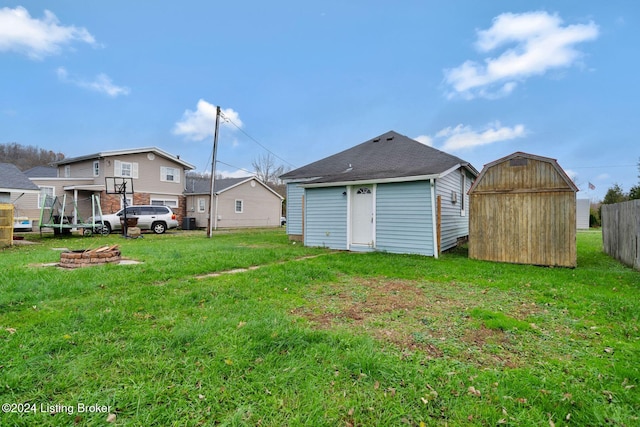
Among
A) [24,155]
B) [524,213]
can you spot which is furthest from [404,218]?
[24,155]

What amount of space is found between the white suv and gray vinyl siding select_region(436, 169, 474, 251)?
1456cm

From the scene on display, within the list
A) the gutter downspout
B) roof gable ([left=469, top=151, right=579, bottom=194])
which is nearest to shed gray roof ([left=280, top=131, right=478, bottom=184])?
the gutter downspout

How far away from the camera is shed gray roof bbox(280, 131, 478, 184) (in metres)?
9.45

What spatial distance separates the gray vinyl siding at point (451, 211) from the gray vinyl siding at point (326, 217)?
124 inches

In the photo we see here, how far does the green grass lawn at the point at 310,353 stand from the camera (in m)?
1.97

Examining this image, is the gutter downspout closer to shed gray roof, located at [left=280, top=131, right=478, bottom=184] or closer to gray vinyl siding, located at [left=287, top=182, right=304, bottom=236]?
shed gray roof, located at [left=280, top=131, right=478, bottom=184]

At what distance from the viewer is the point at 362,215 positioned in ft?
32.4

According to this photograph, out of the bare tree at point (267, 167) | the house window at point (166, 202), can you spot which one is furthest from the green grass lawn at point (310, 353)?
the bare tree at point (267, 167)

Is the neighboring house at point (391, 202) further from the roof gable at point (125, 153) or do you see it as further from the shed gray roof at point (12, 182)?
the roof gable at point (125, 153)

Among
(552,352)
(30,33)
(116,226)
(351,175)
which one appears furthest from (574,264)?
(30,33)

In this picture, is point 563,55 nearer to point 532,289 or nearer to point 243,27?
point 532,289

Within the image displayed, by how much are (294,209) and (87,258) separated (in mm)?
7755

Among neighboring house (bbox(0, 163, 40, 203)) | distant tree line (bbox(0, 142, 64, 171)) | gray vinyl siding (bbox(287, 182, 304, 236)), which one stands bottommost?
gray vinyl siding (bbox(287, 182, 304, 236))

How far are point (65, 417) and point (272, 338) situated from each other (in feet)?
5.14
